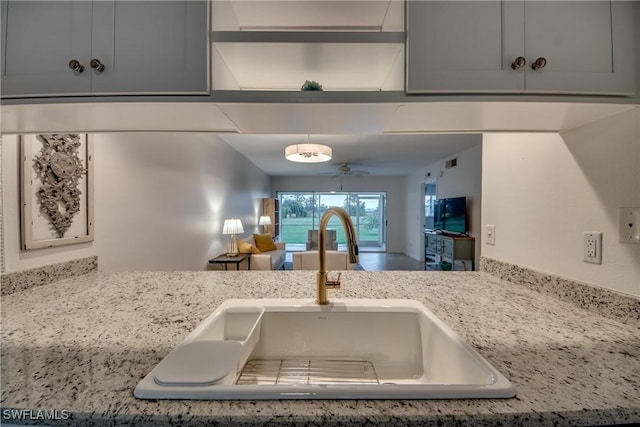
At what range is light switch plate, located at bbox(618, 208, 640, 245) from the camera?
815mm

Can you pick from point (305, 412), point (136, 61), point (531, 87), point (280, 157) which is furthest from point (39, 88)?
point (280, 157)

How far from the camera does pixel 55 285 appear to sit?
47.3 inches

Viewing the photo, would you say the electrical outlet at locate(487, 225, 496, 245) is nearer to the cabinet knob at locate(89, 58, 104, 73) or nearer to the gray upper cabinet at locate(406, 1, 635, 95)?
the gray upper cabinet at locate(406, 1, 635, 95)

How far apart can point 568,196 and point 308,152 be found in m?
2.40

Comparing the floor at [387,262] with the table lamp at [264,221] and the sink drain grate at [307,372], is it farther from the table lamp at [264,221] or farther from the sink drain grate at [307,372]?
the sink drain grate at [307,372]

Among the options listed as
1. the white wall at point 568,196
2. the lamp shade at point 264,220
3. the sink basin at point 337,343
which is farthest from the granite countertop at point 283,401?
the lamp shade at point 264,220

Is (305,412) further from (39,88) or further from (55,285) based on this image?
(55,285)

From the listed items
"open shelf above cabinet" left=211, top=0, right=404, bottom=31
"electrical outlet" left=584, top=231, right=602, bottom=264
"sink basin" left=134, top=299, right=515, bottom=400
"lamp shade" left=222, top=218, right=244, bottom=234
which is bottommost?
"sink basin" left=134, top=299, right=515, bottom=400

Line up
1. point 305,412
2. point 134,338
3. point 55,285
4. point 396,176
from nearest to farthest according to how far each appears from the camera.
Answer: point 305,412 < point 134,338 < point 55,285 < point 396,176

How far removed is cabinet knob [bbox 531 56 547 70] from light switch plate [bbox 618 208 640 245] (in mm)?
560

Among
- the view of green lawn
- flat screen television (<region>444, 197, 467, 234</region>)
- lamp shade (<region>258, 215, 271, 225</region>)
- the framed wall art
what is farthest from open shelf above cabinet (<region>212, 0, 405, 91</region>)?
the view of green lawn

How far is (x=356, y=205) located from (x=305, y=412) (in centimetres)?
846

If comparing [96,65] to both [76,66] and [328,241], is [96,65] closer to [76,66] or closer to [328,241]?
[76,66]

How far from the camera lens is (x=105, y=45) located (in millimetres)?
769
